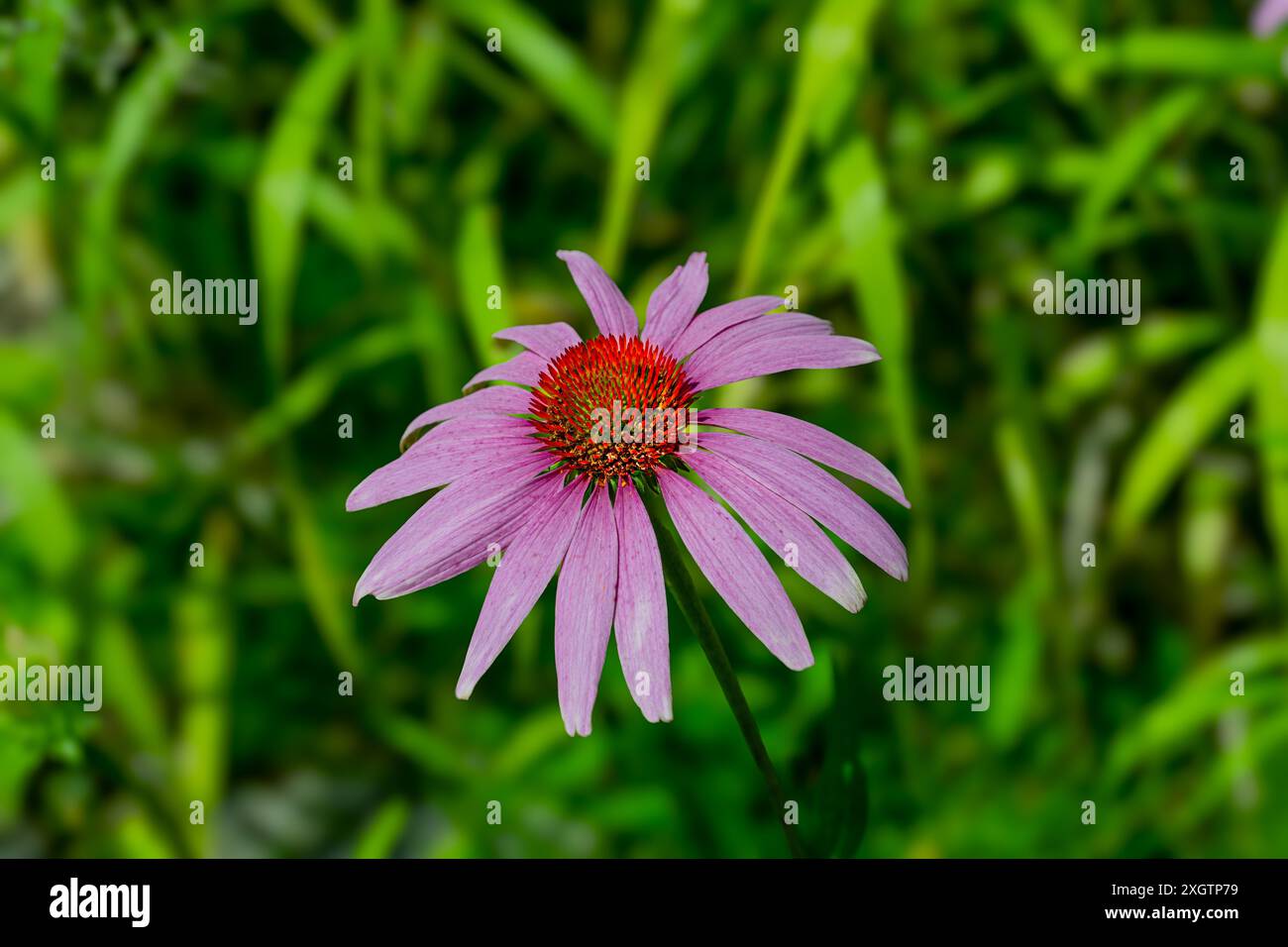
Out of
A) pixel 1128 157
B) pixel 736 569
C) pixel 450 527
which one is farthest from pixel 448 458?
pixel 1128 157

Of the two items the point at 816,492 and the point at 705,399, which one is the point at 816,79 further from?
the point at 816,492

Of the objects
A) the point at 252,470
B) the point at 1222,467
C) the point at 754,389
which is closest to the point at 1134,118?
the point at 1222,467

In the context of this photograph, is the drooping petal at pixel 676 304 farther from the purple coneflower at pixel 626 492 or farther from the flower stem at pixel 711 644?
the flower stem at pixel 711 644

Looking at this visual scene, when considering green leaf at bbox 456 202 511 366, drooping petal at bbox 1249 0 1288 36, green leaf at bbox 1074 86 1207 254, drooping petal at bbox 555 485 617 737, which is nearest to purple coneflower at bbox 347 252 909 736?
drooping petal at bbox 555 485 617 737

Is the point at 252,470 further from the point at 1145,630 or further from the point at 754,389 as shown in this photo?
the point at 1145,630

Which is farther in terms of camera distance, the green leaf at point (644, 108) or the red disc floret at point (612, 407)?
the green leaf at point (644, 108)

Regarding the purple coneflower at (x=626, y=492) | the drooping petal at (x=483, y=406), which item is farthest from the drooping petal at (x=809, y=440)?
the drooping petal at (x=483, y=406)

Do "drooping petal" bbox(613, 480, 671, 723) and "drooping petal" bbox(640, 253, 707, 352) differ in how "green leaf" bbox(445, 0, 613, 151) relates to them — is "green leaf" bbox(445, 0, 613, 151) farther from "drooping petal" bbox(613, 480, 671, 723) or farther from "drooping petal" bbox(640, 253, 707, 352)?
"drooping petal" bbox(613, 480, 671, 723)
